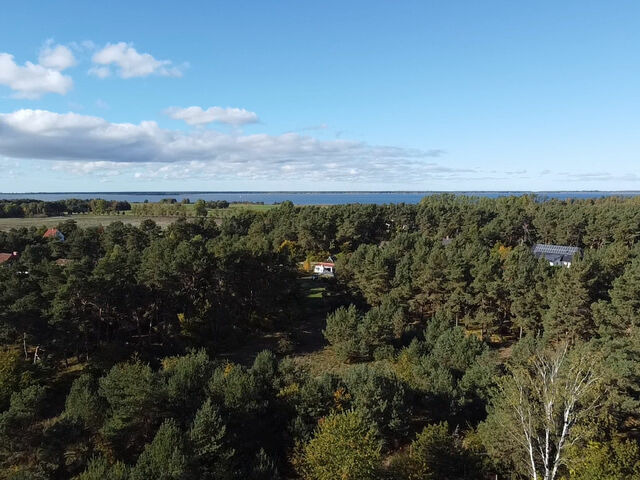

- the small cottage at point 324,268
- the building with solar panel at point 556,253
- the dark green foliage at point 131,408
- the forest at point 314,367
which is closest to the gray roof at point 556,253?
the building with solar panel at point 556,253

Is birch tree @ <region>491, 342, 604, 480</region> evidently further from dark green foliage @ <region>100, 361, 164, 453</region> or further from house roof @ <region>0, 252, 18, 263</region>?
house roof @ <region>0, 252, 18, 263</region>

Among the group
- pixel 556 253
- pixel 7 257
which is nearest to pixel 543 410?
pixel 556 253

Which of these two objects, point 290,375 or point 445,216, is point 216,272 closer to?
point 290,375

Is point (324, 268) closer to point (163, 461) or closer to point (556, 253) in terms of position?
point (556, 253)

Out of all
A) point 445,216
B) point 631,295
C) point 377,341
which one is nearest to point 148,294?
point 377,341

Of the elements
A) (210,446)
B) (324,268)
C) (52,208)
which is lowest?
(210,446)

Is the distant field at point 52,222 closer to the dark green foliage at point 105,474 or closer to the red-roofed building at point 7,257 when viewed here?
the red-roofed building at point 7,257

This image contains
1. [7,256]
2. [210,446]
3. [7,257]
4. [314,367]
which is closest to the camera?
[210,446]

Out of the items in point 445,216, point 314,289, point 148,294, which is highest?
point 445,216

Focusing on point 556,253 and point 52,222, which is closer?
point 556,253

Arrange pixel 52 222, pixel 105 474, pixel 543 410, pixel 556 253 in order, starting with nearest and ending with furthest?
pixel 105 474 → pixel 543 410 → pixel 556 253 → pixel 52 222
